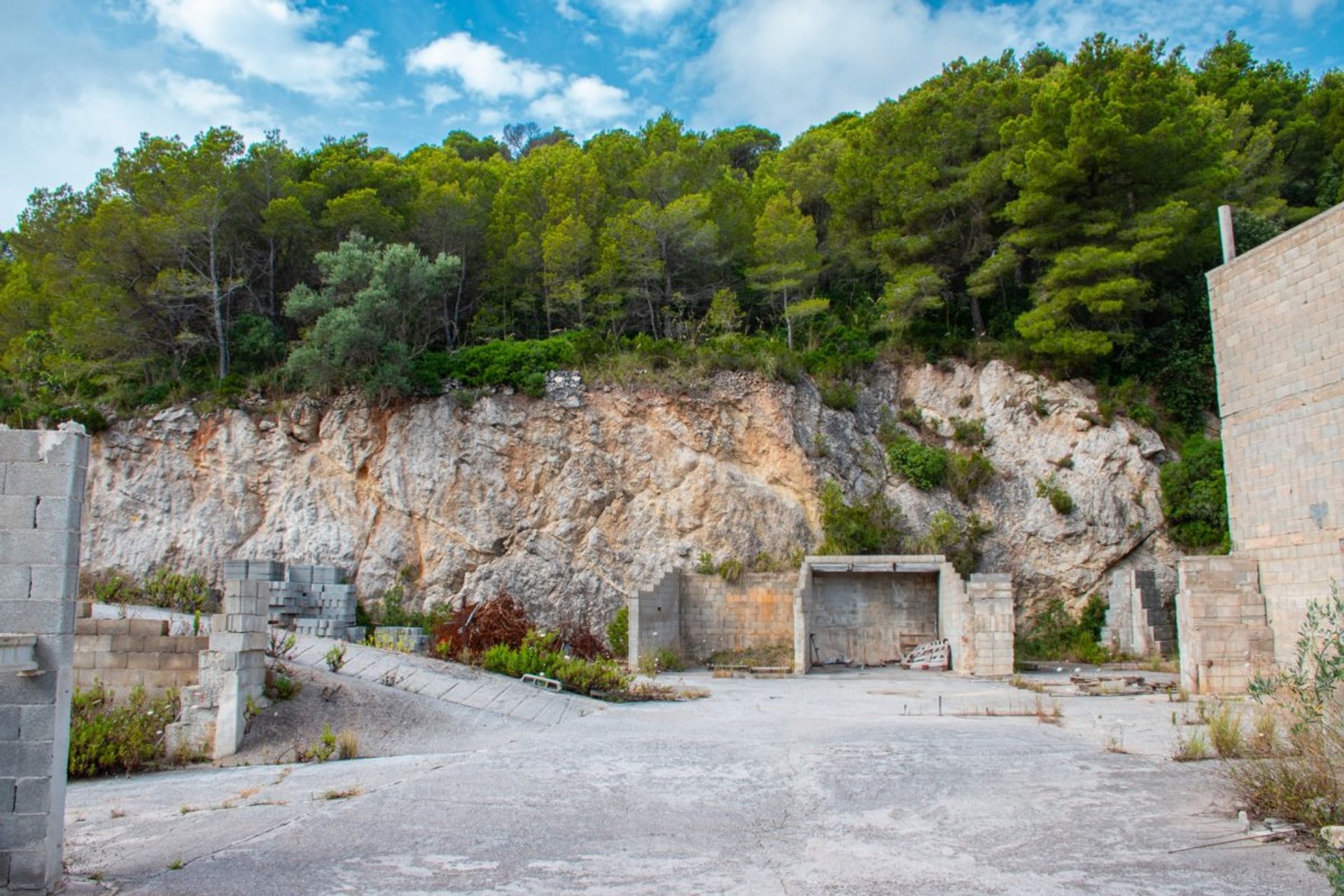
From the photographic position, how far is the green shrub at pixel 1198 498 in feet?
68.7

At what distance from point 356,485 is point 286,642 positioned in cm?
1191

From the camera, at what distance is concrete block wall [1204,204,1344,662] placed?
533 inches

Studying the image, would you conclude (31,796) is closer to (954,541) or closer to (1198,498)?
(954,541)

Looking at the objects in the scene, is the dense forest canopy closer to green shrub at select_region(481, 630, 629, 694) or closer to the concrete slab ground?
green shrub at select_region(481, 630, 629, 694)

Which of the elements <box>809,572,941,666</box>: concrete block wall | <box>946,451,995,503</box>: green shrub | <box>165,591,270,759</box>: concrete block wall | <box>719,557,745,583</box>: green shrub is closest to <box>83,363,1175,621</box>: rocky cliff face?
<box>946,451,995,503</box>: green shrub

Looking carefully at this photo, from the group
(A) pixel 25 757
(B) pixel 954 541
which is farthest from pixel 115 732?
(B) pixel 954 541

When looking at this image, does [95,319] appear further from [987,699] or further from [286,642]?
[987,699]

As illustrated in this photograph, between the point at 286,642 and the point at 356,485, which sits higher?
the point at 356,485

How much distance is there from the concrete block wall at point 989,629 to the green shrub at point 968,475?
5.61m

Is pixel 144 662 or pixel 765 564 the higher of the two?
pixel 765 564

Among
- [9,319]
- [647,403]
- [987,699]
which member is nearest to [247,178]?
[9,319]

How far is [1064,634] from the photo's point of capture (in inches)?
829

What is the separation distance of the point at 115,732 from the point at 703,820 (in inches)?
258

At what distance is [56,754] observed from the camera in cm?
508
